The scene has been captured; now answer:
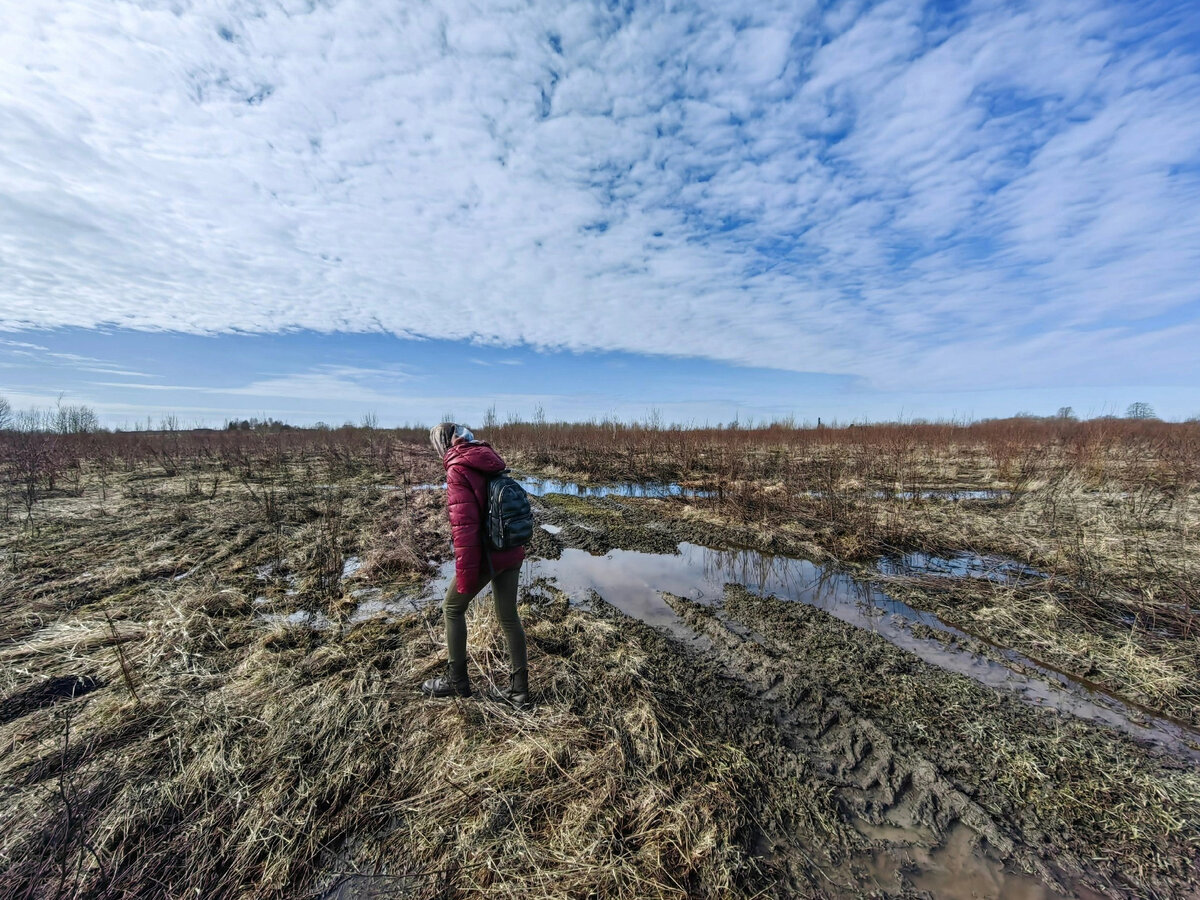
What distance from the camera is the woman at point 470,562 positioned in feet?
9.53

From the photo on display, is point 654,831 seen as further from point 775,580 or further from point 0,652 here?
point 0,652

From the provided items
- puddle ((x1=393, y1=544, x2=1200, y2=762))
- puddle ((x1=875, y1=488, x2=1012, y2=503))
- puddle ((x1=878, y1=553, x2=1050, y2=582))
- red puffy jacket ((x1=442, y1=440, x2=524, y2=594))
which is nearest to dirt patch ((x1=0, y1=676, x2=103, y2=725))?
puddle ((x1=393, y1=544, x2=1200, y2=762))

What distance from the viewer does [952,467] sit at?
581 inches

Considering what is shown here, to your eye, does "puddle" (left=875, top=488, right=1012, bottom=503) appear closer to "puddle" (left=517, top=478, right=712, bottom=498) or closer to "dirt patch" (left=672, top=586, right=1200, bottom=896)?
"puddle" (left=517, top=478, right=712, bottom=498)

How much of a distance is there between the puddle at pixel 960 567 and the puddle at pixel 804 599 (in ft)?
3.30

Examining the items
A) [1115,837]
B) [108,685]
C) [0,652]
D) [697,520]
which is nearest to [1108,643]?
[1115,837]

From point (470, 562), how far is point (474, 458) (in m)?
0.71

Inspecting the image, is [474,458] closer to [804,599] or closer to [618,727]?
[618,727]

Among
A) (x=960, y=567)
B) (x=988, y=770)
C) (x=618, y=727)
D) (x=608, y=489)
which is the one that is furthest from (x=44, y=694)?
(x=608, y=489)

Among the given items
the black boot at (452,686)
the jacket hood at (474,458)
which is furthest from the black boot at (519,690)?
the jacket hood at (474,458)

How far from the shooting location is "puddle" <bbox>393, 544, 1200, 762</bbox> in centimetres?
338

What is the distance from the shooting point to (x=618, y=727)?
2971mm

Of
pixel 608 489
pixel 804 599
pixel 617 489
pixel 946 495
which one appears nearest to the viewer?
pixel 804 599

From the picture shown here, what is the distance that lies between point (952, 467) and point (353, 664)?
1807 cm
